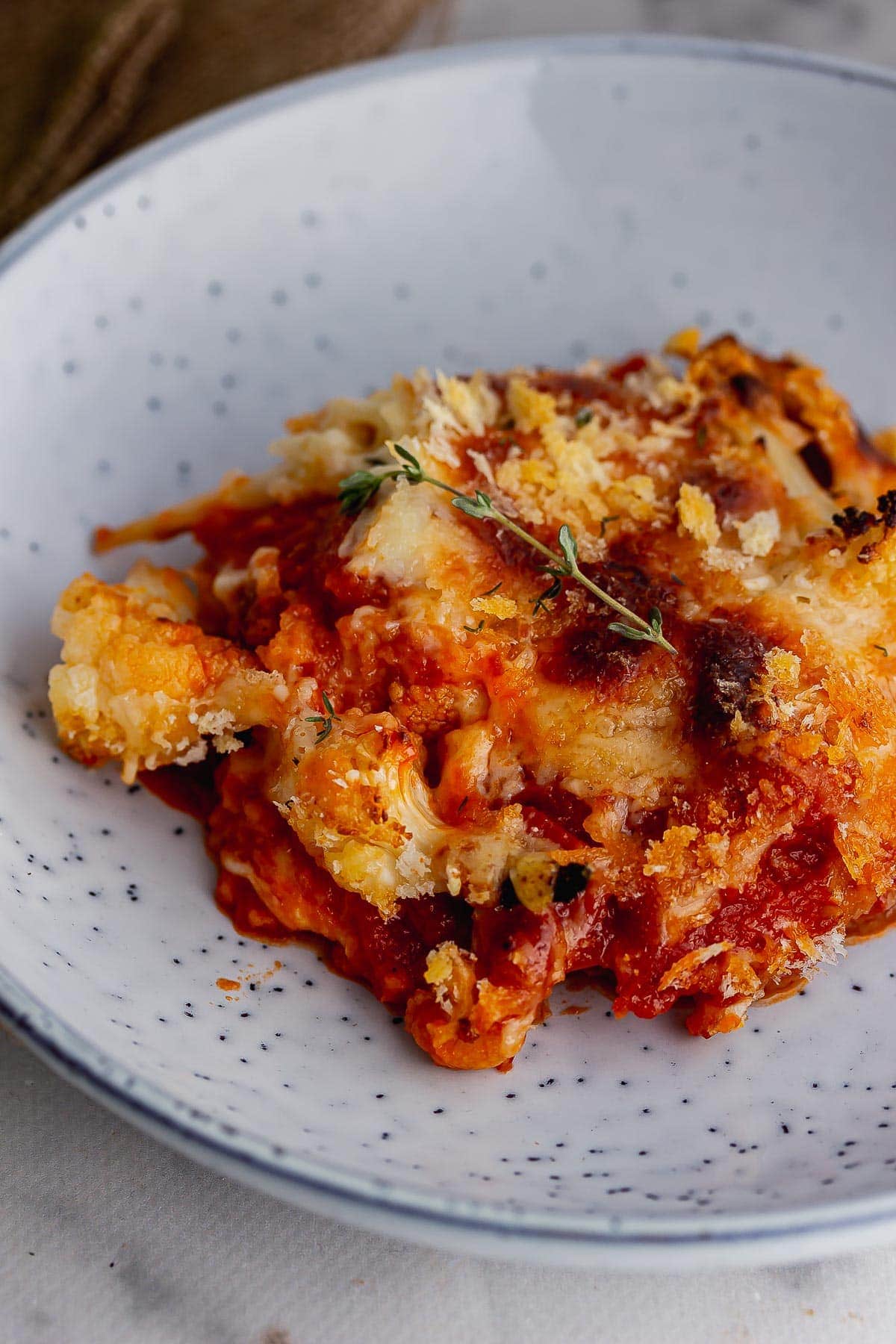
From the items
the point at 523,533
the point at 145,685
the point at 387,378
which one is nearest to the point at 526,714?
the point at 523,533

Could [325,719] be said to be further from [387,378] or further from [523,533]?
[387,378]

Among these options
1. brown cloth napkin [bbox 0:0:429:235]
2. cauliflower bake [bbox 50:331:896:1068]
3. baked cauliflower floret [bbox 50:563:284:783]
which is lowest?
cauliflower bake [bbox 50:331:896:1068]

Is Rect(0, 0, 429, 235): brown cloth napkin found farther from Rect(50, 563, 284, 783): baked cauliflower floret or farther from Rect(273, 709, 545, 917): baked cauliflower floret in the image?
Rect(273, 709, 545, 917): baked cauliflower floret

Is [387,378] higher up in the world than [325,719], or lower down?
higher up

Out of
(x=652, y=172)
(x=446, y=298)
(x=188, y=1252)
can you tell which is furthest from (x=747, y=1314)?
(x=652, y=172)

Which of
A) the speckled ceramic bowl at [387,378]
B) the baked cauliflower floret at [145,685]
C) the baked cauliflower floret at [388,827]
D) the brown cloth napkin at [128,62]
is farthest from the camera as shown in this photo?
the brown cloth napkin at [128,62]

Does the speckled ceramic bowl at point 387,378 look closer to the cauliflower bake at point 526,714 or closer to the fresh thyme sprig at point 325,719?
the cauliflower bake at point 526,714

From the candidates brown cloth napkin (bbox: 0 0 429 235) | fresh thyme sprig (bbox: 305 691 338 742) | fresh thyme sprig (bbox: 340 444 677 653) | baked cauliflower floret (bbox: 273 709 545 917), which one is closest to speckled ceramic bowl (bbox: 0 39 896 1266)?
baked cauliflower floret (bbox: 273 709 545 917)

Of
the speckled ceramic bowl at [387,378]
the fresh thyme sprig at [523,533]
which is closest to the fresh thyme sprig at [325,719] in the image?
the fresh thyme sprig at [523,533]
